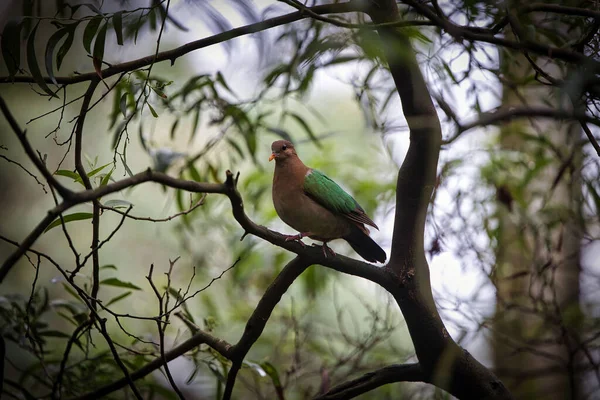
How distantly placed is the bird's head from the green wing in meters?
0.24

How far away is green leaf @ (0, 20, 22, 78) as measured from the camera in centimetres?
173

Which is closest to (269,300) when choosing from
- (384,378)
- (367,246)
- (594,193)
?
(384,378)

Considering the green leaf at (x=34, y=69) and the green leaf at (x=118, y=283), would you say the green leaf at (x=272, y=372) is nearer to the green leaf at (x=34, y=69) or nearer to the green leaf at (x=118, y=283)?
the green leaf at (x=118, y=283)

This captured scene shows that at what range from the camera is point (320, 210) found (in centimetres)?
256

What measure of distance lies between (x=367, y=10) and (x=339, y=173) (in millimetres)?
2062

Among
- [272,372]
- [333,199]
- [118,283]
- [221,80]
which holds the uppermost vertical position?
[221,80]

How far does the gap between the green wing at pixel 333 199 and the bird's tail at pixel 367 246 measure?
0.14m

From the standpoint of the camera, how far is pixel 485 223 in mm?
3098

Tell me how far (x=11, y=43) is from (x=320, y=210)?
1381 mm

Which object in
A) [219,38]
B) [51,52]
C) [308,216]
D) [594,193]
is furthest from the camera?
[594,193]

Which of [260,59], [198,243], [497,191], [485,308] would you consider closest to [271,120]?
[198,243]

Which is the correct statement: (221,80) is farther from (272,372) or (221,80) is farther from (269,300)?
(272,372)

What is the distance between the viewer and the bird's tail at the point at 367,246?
2.70 metres

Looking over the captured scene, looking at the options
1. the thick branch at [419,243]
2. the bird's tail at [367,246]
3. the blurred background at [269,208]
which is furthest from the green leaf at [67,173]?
the bird's tail at [367,246]
